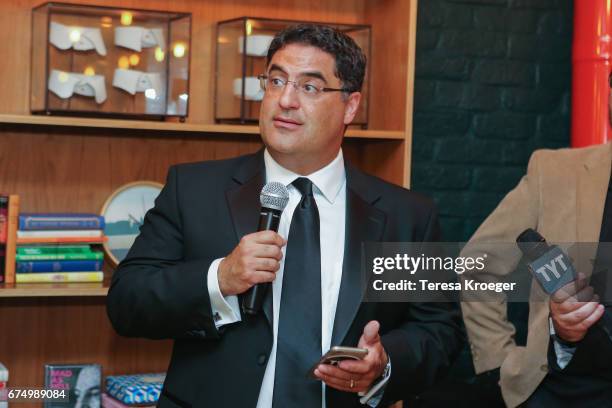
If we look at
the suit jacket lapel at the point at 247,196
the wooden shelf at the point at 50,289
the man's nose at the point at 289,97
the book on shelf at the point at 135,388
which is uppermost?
the man's nose at the point at 289,97

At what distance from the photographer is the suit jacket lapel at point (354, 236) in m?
2.06

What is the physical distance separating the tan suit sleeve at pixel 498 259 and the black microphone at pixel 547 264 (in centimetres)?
85

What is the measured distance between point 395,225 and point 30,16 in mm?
1552

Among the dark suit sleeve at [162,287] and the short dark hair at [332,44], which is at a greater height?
the short dark hair at [332,44]

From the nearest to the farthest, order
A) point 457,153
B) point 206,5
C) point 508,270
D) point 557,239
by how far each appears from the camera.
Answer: point 557,239
point 508,270
point 206,5
point 457,153

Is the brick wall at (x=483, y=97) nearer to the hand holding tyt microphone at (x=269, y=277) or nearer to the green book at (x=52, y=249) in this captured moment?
the green book at (x=52, y=249)


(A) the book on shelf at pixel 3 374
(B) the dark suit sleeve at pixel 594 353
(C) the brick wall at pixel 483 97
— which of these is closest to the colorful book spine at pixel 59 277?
(A) the book on shelf at pixel 3 374

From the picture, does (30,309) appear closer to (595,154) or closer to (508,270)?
(508,270)

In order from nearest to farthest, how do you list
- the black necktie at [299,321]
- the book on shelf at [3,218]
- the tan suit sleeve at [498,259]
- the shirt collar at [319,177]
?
the black necktie at [299,321]
the shirt collar at [319,177]
the tan suit sleeve at [498,259]
the book on shelf at [3,218]

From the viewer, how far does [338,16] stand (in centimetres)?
342

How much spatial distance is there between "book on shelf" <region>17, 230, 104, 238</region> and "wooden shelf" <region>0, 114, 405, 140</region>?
1.13 ft

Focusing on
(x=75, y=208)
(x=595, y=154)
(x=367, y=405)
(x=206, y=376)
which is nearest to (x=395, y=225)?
(x=367, y=405)

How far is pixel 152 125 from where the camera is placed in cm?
292

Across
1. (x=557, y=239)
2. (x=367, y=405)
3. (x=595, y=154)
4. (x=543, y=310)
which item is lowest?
(x=367, y=405)
